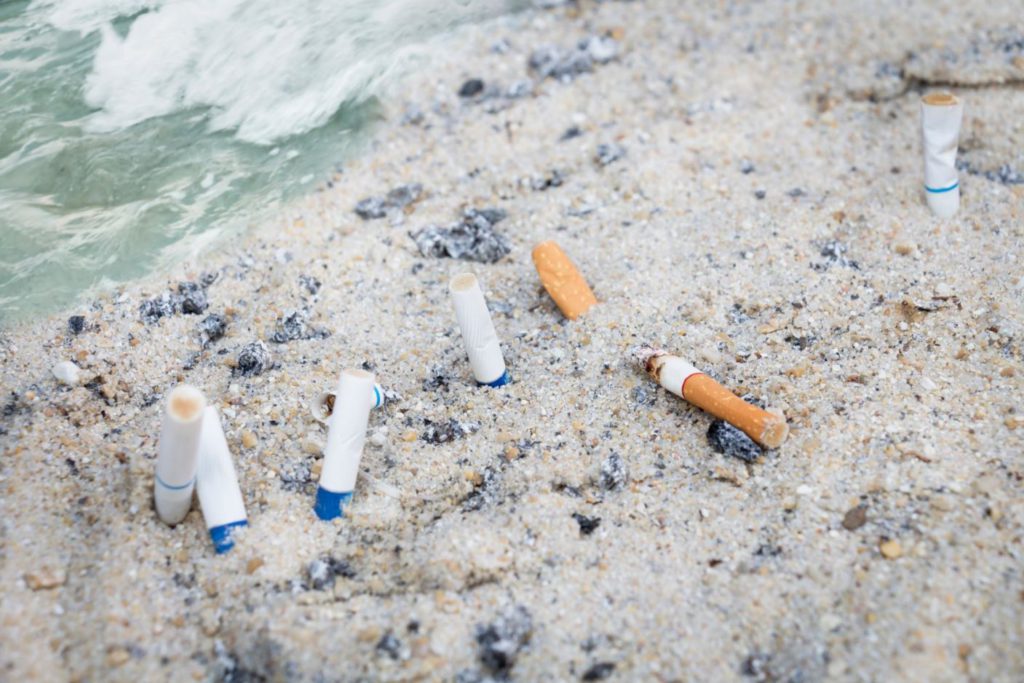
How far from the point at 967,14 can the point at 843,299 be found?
73.7 inches

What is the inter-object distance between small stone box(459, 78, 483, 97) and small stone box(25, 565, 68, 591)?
2323mm

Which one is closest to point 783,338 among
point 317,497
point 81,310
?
point 317,497

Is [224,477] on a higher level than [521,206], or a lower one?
higher

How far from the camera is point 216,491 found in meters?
1.85

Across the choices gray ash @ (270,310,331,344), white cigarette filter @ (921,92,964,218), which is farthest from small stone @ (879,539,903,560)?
gray ash @ (270,310,331,344)

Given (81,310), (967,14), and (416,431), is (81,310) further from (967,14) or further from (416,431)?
(967,14)

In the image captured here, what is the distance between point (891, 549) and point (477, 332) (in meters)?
1.06

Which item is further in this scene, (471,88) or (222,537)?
(471,88)

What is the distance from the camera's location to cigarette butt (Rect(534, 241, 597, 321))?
2.47 meters

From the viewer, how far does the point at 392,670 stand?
1614 millimetres

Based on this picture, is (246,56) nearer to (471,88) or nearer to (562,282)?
(471,88)

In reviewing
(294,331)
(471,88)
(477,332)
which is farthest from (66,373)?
(471,88)

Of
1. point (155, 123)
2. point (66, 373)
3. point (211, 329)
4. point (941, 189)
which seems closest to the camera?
point (66, 373)

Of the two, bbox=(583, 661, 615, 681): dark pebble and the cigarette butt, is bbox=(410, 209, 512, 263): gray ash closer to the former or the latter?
the cigarette butt
